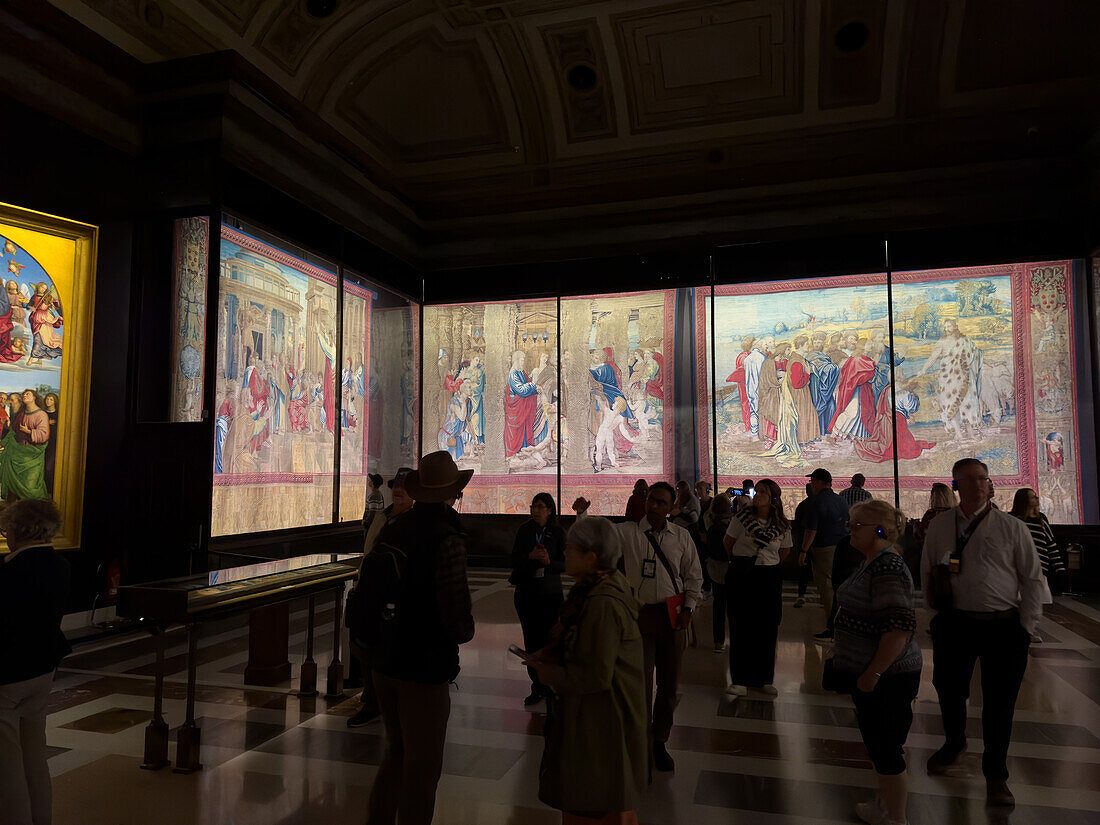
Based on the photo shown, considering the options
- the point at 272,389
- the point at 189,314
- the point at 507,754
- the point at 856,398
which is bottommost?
the point at 507,754

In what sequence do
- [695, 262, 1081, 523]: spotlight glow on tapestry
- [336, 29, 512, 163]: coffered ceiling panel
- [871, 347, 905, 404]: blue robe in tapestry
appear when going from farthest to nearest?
[871, 347, 905, 404]: blue robe in tapestry < [695, 262, 1081, 523]: spotlight glow on tapestry < [336, 29, 512, 163]: coffered ceiling panel

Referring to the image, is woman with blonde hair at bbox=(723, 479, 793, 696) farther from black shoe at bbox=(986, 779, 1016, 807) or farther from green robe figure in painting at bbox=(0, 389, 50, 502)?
green robe figure in painting at bbox=(0, 389, 50, 502)

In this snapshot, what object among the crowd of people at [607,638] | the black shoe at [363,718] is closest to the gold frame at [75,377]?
the black shoe at [363,718]

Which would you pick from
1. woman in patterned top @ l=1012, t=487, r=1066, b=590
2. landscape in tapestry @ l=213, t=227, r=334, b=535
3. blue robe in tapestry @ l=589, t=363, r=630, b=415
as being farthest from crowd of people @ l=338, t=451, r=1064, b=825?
blue robe in tapestry @ l=589, t=363, r=630, b=415

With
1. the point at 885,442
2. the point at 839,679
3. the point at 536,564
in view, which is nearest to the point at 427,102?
the point at 536,564

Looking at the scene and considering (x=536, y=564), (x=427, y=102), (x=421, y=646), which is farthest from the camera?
(x=427, y=102)

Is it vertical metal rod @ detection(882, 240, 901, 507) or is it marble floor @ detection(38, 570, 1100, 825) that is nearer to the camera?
marble floor @ detection(38, 570, 1100, 825)

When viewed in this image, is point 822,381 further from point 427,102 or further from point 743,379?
point 427,102

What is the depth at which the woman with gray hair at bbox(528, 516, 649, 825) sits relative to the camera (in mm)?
2648

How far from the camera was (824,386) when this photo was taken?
13359 millimetres

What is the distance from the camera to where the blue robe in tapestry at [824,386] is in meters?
13.3

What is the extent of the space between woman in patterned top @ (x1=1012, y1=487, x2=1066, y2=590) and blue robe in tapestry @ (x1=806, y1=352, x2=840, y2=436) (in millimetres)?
4882

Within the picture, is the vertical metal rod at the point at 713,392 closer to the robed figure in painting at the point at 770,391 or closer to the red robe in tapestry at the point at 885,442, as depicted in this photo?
the robed figure in painting at the point at 770,391

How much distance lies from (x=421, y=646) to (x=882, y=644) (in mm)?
2122
